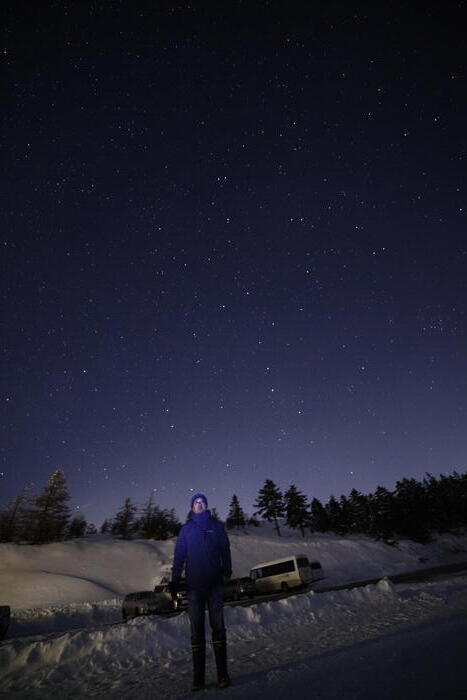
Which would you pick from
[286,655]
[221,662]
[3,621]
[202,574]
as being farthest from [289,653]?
[3,621]

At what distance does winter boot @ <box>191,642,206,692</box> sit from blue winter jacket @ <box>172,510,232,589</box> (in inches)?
22.7

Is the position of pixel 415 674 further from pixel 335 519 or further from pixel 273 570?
pixel 335 519

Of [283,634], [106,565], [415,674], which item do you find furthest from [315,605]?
[106,565]

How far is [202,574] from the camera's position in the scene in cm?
422

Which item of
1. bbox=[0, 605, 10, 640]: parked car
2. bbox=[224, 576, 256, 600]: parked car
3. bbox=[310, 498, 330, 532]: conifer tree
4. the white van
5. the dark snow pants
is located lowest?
the dark snow pants

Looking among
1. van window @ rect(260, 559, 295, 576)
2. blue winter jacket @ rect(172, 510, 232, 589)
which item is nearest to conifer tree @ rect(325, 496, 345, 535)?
van window @ rect(260, 559, 295, 576)

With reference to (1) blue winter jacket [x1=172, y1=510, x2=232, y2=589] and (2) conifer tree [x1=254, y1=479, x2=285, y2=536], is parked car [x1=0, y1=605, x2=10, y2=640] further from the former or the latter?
(2) conifer tree [x1=254, y1=479, x2=285, y2=536]

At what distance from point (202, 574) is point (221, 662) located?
31.8 inches

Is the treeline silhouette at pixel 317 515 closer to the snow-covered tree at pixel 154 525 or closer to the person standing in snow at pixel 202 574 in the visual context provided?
the snow-covered tree at pixel 154 525

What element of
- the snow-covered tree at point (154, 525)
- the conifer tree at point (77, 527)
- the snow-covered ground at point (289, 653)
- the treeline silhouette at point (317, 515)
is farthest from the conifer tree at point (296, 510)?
the snow-covered ground at point (289, 653)

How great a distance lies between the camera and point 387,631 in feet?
17.0

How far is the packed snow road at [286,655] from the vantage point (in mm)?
3053

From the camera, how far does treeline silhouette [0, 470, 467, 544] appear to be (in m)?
51.0

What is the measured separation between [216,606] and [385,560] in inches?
1828
